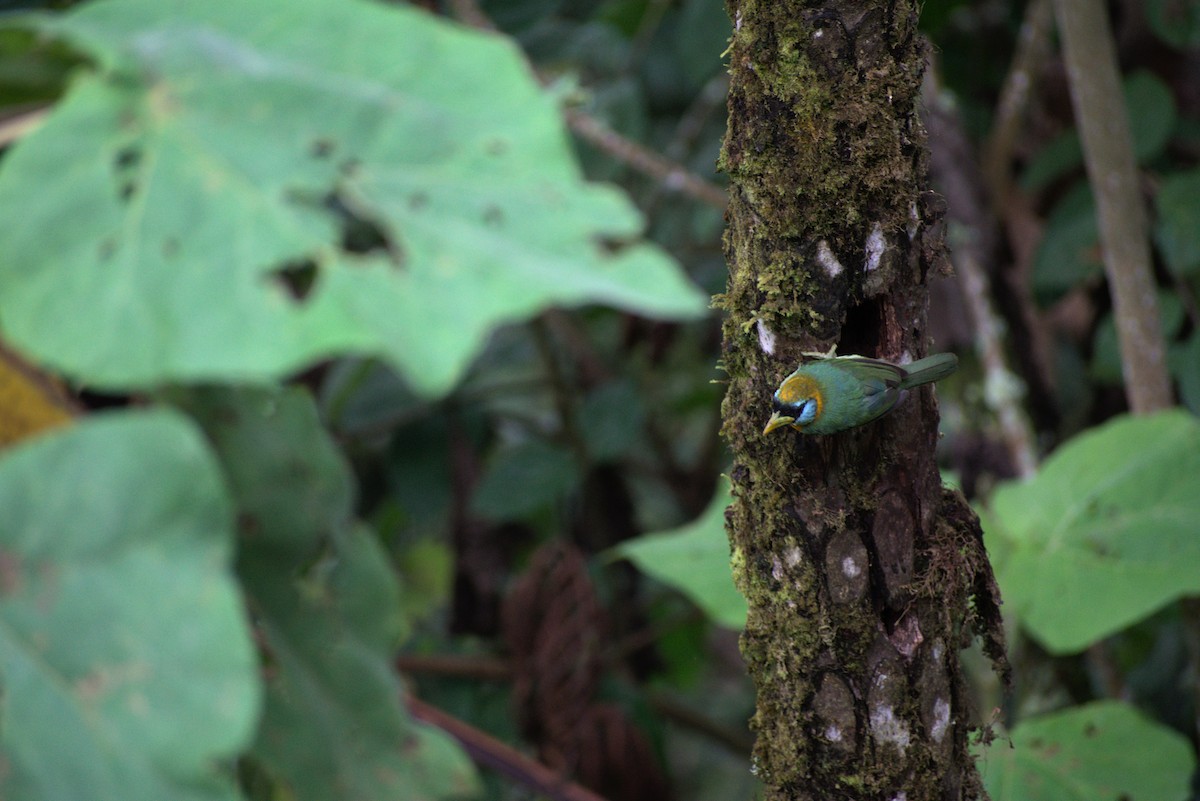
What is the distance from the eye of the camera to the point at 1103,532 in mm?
1687

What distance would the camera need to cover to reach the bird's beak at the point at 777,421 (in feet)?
2.97

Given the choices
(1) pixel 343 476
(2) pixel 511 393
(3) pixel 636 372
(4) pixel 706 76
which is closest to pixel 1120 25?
(4) pixel 706 76

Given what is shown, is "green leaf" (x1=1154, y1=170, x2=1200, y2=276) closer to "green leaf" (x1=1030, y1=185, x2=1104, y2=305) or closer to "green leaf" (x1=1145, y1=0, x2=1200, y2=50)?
"green leaf" (x1=1030, y1=185, x2=1104, y2=305)

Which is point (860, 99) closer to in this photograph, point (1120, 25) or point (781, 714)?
point (781, 714)

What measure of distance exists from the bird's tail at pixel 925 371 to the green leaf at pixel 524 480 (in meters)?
1.69

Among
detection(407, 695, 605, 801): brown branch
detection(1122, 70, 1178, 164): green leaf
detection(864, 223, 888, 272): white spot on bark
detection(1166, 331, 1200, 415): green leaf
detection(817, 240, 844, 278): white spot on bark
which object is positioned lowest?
detection(407, 695, 605, 801): brown branch

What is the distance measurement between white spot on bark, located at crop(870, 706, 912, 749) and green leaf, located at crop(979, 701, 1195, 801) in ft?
1.78

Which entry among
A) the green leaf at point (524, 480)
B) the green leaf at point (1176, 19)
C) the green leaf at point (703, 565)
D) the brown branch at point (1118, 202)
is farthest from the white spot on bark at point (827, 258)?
the green leaf at point (1176, 19)

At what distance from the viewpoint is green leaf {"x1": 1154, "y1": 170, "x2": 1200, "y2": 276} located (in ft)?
7.30

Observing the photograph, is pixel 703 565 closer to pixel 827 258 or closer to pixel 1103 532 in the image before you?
pixel 1103 532

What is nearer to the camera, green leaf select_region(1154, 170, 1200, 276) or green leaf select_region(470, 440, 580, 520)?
green leaf select_region(1154, 170, 1200, 276)

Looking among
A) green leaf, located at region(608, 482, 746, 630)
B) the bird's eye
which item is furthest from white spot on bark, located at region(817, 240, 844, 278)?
green leaf, located at region(608, 482, 746, 630)

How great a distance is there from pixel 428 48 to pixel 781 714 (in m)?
0.69

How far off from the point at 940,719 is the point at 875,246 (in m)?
0.43
